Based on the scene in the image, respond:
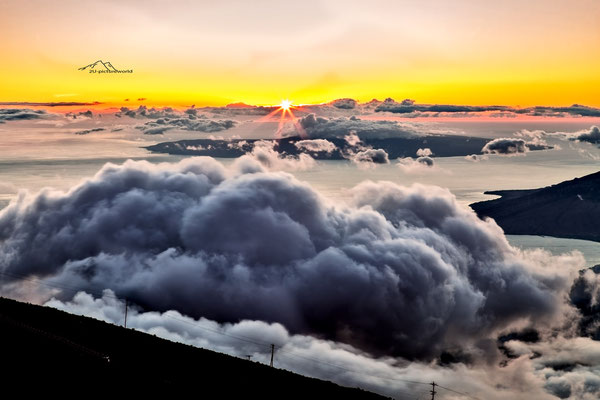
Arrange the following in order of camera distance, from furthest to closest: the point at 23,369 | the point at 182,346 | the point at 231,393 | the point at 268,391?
the point at 182,346 → the point at 268,391 → the point at 231,393 → the point at 23,369

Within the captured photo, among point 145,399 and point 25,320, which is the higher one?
point 145,399

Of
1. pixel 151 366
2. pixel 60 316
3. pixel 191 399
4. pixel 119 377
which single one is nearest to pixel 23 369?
pixel 119 377

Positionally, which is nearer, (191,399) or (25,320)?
(191,399)

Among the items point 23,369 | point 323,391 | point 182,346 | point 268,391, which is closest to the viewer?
point 23,369

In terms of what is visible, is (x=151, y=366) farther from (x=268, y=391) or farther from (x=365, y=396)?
(x=365, y=396)

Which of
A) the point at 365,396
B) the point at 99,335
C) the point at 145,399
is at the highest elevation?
the point at 145,399

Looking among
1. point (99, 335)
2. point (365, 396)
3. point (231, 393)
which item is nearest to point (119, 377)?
point (231, 393)
